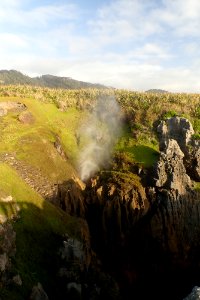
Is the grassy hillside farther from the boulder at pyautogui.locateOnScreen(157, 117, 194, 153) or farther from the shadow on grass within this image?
the boulder at pyautogui.locateOnScreen(157, 117, 194, 153)

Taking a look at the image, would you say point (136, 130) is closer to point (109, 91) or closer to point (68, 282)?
point (109, 91)

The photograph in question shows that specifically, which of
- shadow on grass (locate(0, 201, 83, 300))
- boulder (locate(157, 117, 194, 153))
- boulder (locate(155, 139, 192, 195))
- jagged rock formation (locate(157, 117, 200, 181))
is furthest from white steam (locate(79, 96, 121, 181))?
shadow on grass (locate(0, 201, 83, 300))

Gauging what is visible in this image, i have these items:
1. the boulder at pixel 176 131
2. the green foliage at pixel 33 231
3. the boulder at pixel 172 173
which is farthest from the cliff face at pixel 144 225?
the boulder at pixel 176 131

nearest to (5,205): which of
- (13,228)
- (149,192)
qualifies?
(13,228)

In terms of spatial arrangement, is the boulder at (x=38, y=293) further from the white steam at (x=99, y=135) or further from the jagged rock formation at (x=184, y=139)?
the jagged rock formation at (x=184, y=139)

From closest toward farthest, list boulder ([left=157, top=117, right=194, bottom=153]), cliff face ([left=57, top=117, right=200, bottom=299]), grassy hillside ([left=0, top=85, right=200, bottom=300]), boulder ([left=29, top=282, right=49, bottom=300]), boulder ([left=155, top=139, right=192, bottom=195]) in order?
boulder ([left=29, top=282, right=49, bottom=300]), grassy hillside ([left=0, top=85, right=200, bottom=300]), cliff face ([left=57, top=117, right=200, bottom=299]), boulder ([left=155, top=139, right=192, bottom=195]), boulder ([left=157, top=117, right=194, bottom=153])

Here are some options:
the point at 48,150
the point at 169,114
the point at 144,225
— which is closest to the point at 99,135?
the point at 48,150
